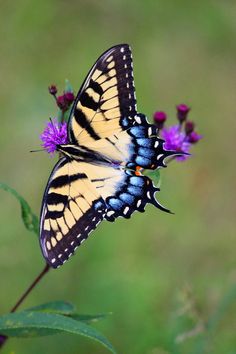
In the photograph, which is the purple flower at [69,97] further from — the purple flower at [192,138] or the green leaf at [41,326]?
the green leaf at [41,326]

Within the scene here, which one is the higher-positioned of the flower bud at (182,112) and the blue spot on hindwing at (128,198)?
the flower bud at (182,112)

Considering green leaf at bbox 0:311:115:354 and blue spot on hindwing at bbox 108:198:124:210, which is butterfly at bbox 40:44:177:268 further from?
green leaf at bbox 0:311:115:354

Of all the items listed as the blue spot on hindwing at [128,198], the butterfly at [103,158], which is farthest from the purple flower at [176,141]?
the blue spot on hindwing at [128,198]

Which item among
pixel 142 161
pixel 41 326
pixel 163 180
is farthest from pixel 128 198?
pixel 163 180

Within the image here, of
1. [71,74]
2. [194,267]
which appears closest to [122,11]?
[71,74]

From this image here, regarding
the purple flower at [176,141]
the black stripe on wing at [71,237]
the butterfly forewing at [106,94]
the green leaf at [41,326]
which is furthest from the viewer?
the purple flower at [176,141]

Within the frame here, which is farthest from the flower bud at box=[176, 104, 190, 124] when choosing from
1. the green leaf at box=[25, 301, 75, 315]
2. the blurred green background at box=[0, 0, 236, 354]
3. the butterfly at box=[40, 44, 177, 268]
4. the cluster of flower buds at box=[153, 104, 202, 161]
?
the green leaf at box=[25, 301, 75, 315]
